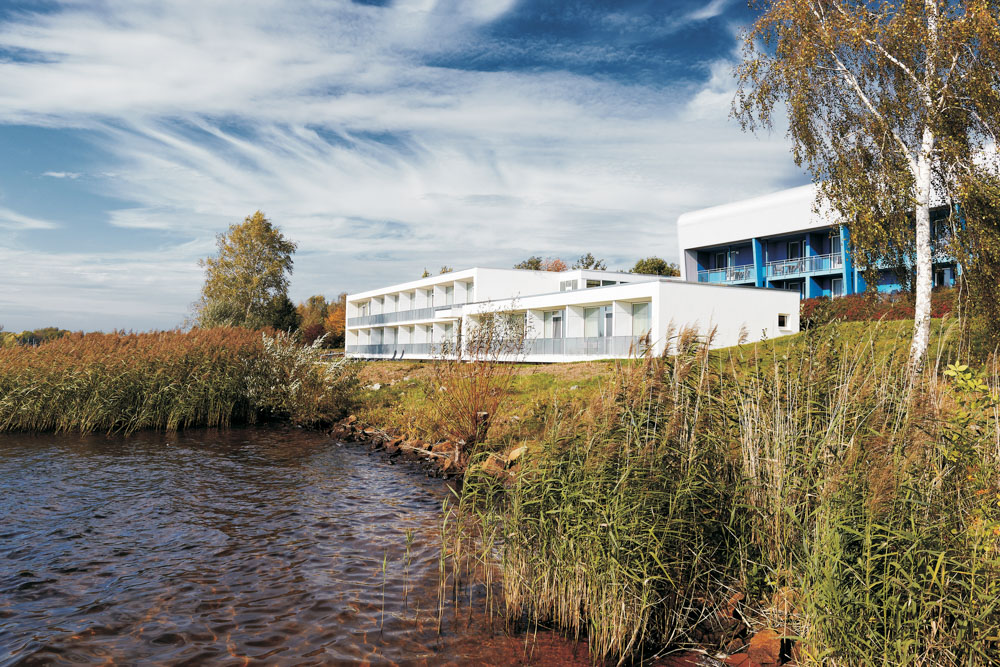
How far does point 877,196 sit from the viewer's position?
13.6 meters

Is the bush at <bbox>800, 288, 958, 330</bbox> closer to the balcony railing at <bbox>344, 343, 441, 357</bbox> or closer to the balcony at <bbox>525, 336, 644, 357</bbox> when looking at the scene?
the balcony at <bbox>525, 336, 644, 357</bbox>

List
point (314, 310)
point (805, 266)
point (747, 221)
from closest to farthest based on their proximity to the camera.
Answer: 1. point (805, 266)
2. point (747, 221)
3. point (314, 310)

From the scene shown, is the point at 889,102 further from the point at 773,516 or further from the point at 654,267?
the point at 654,267

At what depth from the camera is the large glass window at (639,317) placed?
91.9 feet

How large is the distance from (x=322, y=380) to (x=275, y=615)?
11.2 metres

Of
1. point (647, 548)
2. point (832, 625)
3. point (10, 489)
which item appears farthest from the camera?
point (10, 489)

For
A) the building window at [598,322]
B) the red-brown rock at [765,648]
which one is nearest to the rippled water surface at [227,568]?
the red-brown rock at [765,648]

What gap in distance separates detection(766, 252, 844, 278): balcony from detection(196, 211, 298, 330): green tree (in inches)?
1445

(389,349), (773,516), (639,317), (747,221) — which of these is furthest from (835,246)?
(773,516)

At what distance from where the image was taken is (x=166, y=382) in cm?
1462

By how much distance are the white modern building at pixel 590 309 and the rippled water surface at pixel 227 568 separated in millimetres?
8413

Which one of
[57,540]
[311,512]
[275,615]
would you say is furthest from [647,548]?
[57,540]

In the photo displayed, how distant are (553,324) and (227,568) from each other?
28.4 meters

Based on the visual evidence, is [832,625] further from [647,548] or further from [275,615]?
[275,615]
